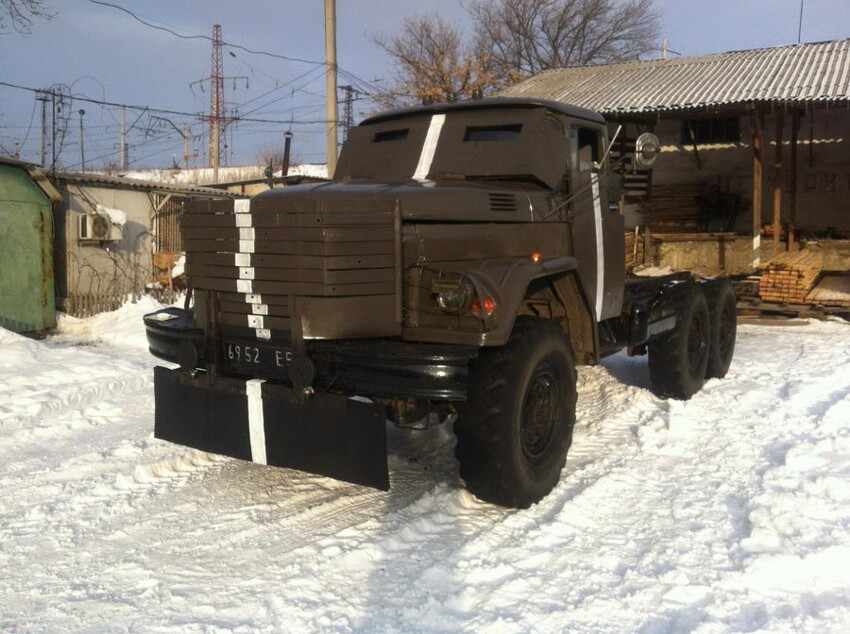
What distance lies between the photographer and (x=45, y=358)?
27.9 feet

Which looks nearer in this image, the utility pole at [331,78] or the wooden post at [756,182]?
the wooden post at [756,182]

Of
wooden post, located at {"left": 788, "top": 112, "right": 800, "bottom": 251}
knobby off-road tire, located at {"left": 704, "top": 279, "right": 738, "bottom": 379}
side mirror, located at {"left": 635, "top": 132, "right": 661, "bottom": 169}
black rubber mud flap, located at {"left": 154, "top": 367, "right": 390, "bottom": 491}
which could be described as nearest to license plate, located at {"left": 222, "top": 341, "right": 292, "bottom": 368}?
black rubber mud flap, located at {"left": 154, "top": 367, "right": 390, "bottom": 491}

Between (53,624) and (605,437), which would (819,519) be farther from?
(53,624)

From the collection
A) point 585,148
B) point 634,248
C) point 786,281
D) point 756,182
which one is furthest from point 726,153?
point 585,148

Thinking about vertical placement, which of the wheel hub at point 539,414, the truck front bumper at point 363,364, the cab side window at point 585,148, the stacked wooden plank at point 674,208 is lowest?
the wheel hub at point 539,414

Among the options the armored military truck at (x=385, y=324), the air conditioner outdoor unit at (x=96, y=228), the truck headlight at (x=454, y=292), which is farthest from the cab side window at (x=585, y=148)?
the air conditioner outdoor unit at (x=96, y=228)

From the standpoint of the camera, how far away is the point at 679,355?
637 cm

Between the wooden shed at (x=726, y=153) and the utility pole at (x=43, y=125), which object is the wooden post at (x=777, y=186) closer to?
the wooden shed at (x=726, y=153)

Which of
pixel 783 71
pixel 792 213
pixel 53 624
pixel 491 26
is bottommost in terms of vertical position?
pixel 53 624

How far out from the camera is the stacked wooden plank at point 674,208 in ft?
57.4

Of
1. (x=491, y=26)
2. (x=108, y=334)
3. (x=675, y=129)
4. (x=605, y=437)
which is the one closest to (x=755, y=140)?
(x=675, y=129)

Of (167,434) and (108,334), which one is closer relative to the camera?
(167,434)

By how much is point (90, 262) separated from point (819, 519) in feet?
38.9

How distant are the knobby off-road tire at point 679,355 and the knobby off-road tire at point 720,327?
0.52 m
